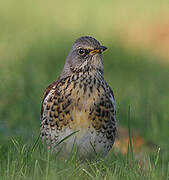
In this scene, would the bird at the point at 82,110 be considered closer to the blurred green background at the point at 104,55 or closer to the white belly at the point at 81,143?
the white belly at the point at 81,143

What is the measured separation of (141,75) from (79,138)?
571cm

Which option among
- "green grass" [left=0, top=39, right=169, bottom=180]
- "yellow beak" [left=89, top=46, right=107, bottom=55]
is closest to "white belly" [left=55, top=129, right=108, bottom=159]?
"green grass" [left=0, top=39, right=169, bottom=180]

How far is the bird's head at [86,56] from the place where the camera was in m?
6.05

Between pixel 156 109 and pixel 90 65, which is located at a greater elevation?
pixel 90 65

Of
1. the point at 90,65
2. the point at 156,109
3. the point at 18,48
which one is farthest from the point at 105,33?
the point at 90,65

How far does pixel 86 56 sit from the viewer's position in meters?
6.11

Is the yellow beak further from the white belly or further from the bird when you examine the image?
the white belly

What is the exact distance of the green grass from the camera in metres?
4.97

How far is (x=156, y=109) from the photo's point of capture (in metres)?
9.12

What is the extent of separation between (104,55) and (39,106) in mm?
3664

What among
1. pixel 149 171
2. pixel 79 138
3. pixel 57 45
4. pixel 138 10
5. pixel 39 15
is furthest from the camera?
pixel 138 10

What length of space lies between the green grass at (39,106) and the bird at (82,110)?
0.21 meters

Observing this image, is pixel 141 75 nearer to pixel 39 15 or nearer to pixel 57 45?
pixel 57 45

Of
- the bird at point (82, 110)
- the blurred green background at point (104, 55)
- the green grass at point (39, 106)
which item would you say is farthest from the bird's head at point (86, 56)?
the blurred green background at point (104, 55)
